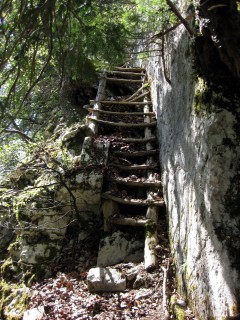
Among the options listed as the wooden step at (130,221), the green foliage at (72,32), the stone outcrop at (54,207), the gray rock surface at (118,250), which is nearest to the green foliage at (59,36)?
the green foliage at (72,32)

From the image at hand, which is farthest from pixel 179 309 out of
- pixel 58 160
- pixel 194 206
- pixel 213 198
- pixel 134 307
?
pixel 58 160

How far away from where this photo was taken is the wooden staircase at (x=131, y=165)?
15.4 feet

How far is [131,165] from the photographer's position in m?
5.54

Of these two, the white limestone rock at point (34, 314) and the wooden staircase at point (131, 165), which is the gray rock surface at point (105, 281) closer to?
the wooden staircase at point (131, 165)

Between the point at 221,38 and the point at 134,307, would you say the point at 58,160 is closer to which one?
the point at 134,307

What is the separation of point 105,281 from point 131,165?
84.8 inches

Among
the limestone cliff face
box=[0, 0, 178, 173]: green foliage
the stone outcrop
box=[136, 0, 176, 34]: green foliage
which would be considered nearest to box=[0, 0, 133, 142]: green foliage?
box=[0, 0, 178, 173]: green foliage

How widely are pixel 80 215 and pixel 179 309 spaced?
234 cm

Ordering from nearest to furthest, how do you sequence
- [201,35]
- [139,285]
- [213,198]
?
[213,198], [201,35], [139,285]

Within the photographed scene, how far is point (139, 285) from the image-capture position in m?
3.86

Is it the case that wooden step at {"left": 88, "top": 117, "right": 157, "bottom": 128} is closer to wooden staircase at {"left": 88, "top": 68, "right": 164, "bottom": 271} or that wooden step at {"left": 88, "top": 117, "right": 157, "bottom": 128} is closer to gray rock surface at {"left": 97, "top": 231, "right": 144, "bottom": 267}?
wooden staircase at {"left": 88, "top": 68, "right": 164, "bottom": 271}

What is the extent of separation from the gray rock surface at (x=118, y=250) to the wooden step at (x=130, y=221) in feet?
0.49

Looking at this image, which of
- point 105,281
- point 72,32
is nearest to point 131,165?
point 105,281

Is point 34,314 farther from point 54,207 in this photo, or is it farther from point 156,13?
point 156,13
